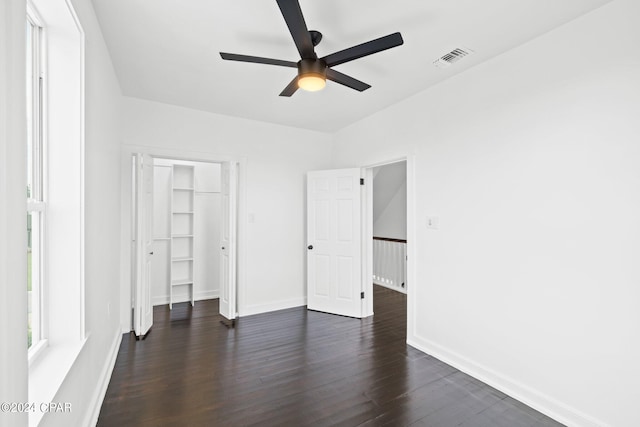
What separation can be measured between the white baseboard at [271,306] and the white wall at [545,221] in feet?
6.56

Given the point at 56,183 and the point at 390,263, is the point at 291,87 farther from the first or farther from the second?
the point at 390,263

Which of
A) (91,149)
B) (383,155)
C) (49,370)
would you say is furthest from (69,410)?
(383,155)

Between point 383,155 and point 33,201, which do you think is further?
point 383,155

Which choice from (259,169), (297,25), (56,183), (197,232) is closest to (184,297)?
(197,232)

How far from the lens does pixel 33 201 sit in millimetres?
1432

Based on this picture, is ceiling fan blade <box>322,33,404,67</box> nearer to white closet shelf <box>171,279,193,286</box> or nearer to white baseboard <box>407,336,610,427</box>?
white baseboard <box>407,336,610,427</box>

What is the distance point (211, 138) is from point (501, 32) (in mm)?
3322

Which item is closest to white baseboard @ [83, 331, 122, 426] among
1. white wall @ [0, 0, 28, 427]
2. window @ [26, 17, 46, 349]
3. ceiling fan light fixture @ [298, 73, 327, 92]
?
window @ [26, 17, 46, 349]

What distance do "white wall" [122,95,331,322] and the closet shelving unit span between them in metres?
1.00

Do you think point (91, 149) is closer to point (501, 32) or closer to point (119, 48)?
point (119, 48)

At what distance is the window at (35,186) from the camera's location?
1.44 m

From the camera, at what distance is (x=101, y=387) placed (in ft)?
7.11

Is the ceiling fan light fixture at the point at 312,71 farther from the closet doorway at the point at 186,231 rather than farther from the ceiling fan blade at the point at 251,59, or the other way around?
the closet doorway at the point at 186,231

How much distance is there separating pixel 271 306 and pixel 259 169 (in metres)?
2.01
